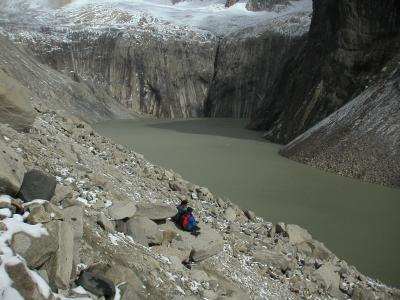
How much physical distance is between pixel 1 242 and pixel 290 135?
101 ft

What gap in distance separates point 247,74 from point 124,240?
56473mm

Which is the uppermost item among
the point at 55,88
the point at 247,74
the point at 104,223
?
the point at 104,223

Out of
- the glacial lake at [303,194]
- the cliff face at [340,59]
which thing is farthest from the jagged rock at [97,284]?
the cliff face at [340,59]

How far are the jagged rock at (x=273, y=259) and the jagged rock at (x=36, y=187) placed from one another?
4555 mm

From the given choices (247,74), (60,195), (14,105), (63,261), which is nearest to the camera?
(63,261)

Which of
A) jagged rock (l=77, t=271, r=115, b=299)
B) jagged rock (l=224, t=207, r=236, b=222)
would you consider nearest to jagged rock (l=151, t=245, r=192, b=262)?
jagged rock (l=77, t=271, r=115, b=299)

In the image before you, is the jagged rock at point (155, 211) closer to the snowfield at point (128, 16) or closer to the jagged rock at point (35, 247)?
the jagged rock at point (35, 247)

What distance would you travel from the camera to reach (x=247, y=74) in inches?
2422

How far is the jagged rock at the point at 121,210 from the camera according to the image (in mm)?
7309

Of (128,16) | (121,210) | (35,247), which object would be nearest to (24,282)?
(35,247)

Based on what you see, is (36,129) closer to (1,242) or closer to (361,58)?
(1,242)

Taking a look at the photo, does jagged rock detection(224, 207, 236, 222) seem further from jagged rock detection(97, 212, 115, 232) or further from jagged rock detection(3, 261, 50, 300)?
jagged rock detection(3, 261, 50, 300)

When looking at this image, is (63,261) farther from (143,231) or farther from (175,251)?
(175,251)

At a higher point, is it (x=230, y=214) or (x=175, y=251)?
(x=175, y=251)
